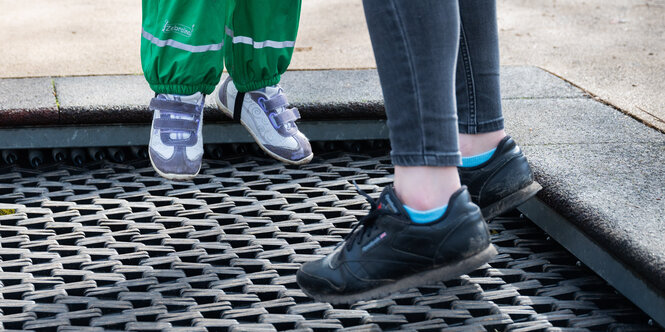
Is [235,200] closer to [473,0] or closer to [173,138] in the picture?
[173,138]

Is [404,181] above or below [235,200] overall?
above

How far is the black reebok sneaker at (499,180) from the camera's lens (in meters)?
1.39

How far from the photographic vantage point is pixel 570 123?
194cm

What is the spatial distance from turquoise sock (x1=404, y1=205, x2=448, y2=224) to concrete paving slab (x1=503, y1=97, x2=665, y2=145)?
2.17ft

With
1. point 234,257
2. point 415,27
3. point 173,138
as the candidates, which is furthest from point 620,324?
point 173,138

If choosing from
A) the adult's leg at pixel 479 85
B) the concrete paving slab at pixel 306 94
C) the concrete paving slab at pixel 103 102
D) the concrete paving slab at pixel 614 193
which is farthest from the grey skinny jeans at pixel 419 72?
the concrete paving slab at pixel 103 102

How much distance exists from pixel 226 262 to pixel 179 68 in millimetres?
490

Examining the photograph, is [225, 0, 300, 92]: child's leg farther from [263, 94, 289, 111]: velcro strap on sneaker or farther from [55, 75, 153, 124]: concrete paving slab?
[55, 75, 153, 124]: concrete paving slab

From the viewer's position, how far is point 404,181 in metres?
1.18

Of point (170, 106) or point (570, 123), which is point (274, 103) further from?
point (570, 123)

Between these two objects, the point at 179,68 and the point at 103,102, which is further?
the point at 103,102

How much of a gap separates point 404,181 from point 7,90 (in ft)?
4.75

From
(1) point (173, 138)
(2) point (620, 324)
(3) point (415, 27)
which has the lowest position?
(2) point (620, 324)

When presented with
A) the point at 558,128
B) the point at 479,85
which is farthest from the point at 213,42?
the point at 558,128
